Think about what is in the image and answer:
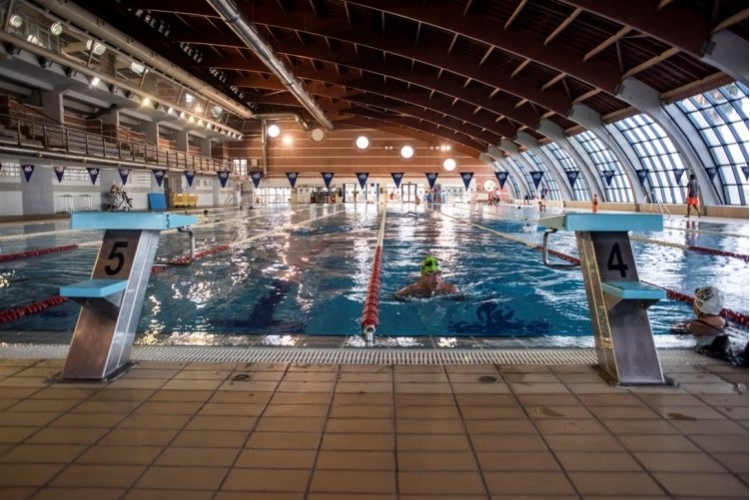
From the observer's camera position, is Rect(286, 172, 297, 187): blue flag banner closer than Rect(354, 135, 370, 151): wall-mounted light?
Yes

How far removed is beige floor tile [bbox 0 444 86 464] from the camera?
2.10 metres

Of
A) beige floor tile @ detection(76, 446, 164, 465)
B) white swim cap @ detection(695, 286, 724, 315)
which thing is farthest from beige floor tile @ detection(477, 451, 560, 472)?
white swim cap @ detection(695, 286, 724, 315)

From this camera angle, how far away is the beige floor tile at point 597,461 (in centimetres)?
203

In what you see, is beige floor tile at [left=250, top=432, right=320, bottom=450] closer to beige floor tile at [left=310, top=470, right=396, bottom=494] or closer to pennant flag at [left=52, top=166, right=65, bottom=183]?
beige floor tile at [left=310, top=470, right=396, bottom=494]

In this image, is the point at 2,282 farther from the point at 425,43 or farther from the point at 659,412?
the point at 425,43

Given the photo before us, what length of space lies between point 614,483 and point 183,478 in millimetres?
1574

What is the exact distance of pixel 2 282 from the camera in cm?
745

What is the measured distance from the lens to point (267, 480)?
6.42ft

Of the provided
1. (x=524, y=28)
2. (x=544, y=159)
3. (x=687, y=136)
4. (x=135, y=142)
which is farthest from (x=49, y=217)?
(x=544, y=159)

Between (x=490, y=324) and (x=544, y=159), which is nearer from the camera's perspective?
(x=490, y=324)

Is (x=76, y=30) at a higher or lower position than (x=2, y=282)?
higher

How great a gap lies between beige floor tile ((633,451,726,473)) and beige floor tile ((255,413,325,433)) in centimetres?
134

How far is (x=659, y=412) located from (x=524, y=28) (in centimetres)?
1700

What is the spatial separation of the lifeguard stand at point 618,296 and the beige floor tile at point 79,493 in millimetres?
2456
